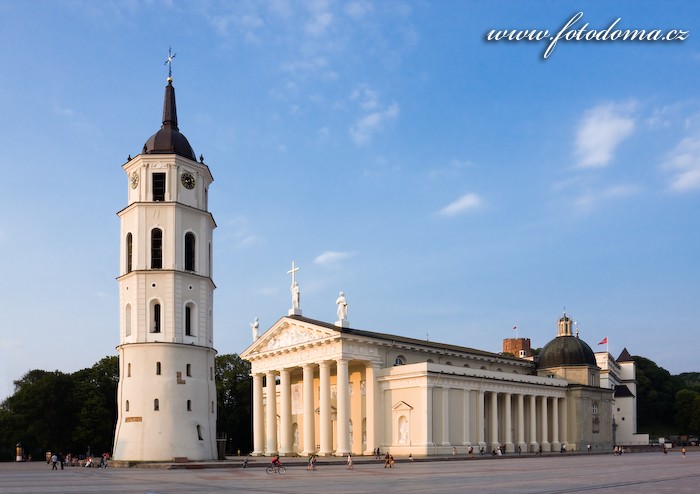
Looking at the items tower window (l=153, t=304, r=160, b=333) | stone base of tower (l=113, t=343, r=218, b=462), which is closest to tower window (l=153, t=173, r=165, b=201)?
tower window (l=153, t=304, r=160, b=333)

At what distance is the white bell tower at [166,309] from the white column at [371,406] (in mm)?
17665

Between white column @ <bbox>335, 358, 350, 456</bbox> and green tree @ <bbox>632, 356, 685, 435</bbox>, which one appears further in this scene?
green tree @ <bbox>632, 356, 685, 435</bbox>

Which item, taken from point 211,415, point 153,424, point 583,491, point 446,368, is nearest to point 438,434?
point 446,368

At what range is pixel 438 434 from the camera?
6612 cm

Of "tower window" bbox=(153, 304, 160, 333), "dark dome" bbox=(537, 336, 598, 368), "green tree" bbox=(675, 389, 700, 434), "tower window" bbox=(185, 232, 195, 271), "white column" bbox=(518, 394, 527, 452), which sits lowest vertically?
"green tree" bbox=(675, 389, 700, 434)

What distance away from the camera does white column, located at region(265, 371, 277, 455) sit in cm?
7431

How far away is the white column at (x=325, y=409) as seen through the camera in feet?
218

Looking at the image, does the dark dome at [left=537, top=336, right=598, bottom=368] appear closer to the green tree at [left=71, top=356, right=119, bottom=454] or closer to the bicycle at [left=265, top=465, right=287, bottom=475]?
the green tree at [left=71, top=356, right=119, bottom=454]

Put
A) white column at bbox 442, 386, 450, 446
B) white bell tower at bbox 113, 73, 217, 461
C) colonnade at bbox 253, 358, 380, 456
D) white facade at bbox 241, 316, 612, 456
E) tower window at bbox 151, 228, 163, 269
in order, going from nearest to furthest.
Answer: white bell tower at bbox 113, 73, 217, 461, tower window at bbox 151, 228, 163, 269, colonnade at bbox 253, 358, 380, 456, white facade at bbox 241, 316, 612, 456, white column at bbox 442, 386, 450, 446

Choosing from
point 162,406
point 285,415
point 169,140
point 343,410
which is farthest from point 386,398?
point 169,140

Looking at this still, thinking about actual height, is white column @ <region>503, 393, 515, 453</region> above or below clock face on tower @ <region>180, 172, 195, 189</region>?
below

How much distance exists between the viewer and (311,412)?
69.4 meters

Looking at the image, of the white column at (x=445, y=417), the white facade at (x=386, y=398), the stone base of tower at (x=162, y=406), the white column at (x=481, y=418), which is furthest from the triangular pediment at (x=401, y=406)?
the stone base of tower at (x=162, y=406)

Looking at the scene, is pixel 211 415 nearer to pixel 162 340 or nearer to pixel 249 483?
pixel 162 340
